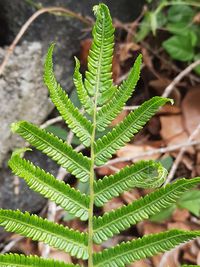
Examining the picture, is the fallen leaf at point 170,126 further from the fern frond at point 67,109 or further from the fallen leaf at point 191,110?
the fern frond at point 67,109

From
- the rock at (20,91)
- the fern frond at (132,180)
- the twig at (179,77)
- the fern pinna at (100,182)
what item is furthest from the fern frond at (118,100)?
the twig at (179,77)

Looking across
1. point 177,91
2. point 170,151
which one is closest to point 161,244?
point 170,151

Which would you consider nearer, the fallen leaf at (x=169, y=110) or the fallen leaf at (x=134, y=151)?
the fallen leaf at (x=134, y=151)

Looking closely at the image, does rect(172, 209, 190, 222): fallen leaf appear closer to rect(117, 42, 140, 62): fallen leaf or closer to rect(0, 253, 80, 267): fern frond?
rect(117, 42, 140, 62): fallen leaf

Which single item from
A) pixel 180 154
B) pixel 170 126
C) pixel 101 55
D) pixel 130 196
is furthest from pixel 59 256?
pixel 101 55

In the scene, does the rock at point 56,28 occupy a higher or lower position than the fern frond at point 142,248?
higher

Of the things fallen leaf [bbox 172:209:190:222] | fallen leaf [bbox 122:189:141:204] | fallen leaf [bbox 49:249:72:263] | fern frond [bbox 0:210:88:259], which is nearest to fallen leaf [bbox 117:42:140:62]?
fallen leaf [bbox 122:189:141:204]

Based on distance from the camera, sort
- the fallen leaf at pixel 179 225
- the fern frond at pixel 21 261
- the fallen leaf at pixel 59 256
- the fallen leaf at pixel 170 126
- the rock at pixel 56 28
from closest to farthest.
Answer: the fern frond at pixel 21 261, the fallen leaf at pixel 59 256, the fallen leaf at pixel 179 225, the rock at pixel 56 28, the fallen leaf at pixel 170 126

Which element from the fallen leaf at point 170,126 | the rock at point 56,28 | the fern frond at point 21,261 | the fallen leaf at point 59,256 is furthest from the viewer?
the fallen leaf at point 170,126
